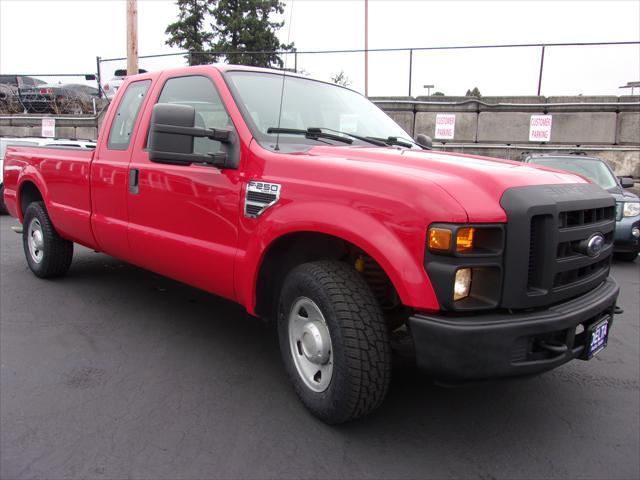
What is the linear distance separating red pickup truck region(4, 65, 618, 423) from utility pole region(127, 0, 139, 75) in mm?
10218

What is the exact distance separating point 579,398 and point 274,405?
5.95ft

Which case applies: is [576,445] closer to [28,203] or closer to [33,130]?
[28,203]

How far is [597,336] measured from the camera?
2557 millimetres

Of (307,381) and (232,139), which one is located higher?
(232,139)

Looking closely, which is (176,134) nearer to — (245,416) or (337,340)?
(337,340)

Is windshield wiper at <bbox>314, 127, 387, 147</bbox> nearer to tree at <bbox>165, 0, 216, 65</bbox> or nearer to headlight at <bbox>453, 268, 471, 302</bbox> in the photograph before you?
headlight at <bbox>453, 268, 471, 302</bbox>

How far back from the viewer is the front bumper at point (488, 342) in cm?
211

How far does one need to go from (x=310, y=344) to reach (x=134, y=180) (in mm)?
1949

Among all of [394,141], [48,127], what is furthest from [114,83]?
[394,141]

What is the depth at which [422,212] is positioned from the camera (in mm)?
2150

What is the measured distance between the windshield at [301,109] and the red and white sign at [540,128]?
11194mm

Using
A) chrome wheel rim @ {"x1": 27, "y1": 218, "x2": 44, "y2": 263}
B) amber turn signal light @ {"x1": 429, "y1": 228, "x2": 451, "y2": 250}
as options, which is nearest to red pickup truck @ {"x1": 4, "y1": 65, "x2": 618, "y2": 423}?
amber turn signal light @ {"x1": 429, "y1": 228, "x2": 451, "y2": 250}

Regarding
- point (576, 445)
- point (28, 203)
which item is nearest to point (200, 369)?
point (576, 445)

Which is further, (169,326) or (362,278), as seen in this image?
(169,326)
